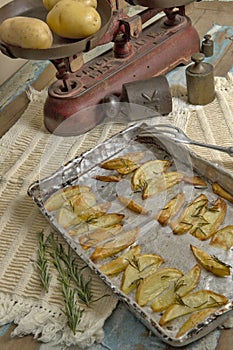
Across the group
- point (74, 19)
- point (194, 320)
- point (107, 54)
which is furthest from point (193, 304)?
point (107, 54)

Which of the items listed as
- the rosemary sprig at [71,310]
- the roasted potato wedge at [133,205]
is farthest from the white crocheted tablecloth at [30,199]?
the roasted potato wedge at [133,205]

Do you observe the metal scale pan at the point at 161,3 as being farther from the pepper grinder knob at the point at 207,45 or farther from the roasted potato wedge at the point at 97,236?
the roasted potato wedge at the point at 97,236

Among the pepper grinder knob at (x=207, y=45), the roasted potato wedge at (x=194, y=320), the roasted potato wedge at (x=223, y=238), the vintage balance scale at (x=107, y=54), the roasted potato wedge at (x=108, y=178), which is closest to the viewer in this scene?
the roasted potato wedge at (x=194, y=320)

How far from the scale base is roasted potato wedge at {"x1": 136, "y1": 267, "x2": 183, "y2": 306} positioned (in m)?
0.36

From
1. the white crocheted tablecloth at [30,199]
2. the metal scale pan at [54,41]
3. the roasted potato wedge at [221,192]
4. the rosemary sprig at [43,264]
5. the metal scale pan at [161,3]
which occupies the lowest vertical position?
the white crocheted tablecloth at [30,199]

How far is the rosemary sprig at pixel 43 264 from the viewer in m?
0.80

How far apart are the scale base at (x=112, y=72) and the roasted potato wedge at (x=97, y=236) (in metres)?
0.25

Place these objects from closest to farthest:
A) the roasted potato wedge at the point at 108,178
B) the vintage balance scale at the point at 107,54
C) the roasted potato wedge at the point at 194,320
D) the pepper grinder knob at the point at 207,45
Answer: the roasted potato wedge at the point at 194,320
the roasted potato wedge at the point at 108,178
the vintage balance scale at the point at 107,54
the pepper grinder knob at the point at 207,45

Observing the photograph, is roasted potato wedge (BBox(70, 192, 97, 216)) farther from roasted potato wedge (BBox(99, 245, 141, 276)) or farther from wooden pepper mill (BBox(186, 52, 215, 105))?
wooden pepper mill (BBox(186, 52, 215, 105))

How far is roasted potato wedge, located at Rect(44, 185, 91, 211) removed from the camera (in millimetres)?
860

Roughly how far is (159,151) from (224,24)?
0.57 metres

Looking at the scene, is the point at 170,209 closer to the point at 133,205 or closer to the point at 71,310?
the point at 133,205

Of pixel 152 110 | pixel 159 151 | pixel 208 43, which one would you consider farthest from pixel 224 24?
pixel 159 151

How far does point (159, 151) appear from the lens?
926 mm
